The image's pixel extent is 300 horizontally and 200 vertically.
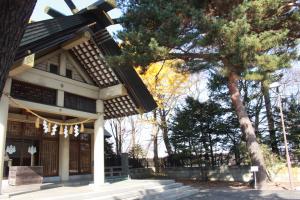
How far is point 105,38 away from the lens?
11656 mm

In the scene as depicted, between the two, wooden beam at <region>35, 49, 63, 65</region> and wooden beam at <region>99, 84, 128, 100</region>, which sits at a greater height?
wooden beam at <region>35, 49, 63, 65</region>

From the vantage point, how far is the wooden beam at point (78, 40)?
1084 centimetres

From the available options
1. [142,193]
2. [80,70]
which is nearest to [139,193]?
[142,193]

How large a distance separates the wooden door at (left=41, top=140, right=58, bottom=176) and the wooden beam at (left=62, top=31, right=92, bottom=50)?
192 inches

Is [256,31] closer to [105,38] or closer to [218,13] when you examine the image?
[218,13]

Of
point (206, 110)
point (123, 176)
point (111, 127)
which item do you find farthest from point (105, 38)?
point (111, 127)

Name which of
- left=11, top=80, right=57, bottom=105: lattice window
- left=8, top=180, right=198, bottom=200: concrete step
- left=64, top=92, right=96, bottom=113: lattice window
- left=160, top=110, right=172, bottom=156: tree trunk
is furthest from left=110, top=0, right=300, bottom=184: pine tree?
left=160, top=110, right=172, bottom=156: tree trunk

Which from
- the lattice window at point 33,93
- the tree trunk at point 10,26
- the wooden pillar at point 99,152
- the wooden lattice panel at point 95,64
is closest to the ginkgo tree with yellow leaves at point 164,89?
the wooden lattice panel at point 95,64

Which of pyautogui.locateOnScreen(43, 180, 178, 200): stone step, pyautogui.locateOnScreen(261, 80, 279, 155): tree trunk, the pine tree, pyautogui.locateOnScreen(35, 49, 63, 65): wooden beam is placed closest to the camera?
pyautogui.locateOnScreen(43, 180, 178, 200): stone step

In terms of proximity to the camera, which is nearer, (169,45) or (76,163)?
(169,45)

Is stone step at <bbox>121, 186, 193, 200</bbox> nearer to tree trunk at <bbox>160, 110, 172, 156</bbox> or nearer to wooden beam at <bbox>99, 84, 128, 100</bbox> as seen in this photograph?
wooden beam at <bbox>99, 84, 128, 100</bbox>

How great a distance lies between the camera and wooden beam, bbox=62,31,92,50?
10.8m

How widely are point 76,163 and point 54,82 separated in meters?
5.83

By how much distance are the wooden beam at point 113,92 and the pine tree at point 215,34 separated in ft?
3.59
